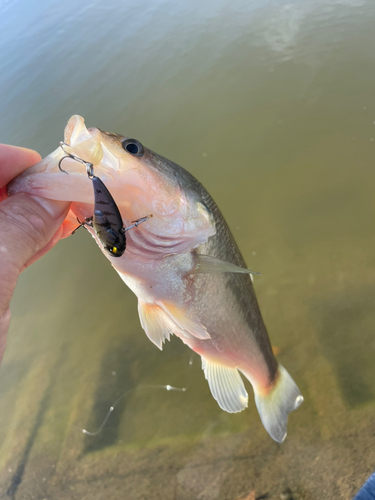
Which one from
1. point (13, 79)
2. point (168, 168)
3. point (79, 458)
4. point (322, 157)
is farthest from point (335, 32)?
point (79, 458)

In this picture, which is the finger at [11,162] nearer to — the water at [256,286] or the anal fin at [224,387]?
the anal fin at [224,387]

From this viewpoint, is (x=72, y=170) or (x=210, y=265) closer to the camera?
(x=72, y=170)

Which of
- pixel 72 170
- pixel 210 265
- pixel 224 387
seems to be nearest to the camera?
pixel 72 170

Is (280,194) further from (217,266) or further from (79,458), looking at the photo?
(79,458)

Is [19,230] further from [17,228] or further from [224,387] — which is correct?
[224,387]

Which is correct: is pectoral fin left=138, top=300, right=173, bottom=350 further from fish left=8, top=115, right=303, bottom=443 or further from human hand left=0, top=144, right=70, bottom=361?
human hand left=0, top=144, right=70, bottom=361

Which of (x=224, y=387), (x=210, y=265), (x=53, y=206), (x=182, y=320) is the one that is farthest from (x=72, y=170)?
(x=224, y=387)
